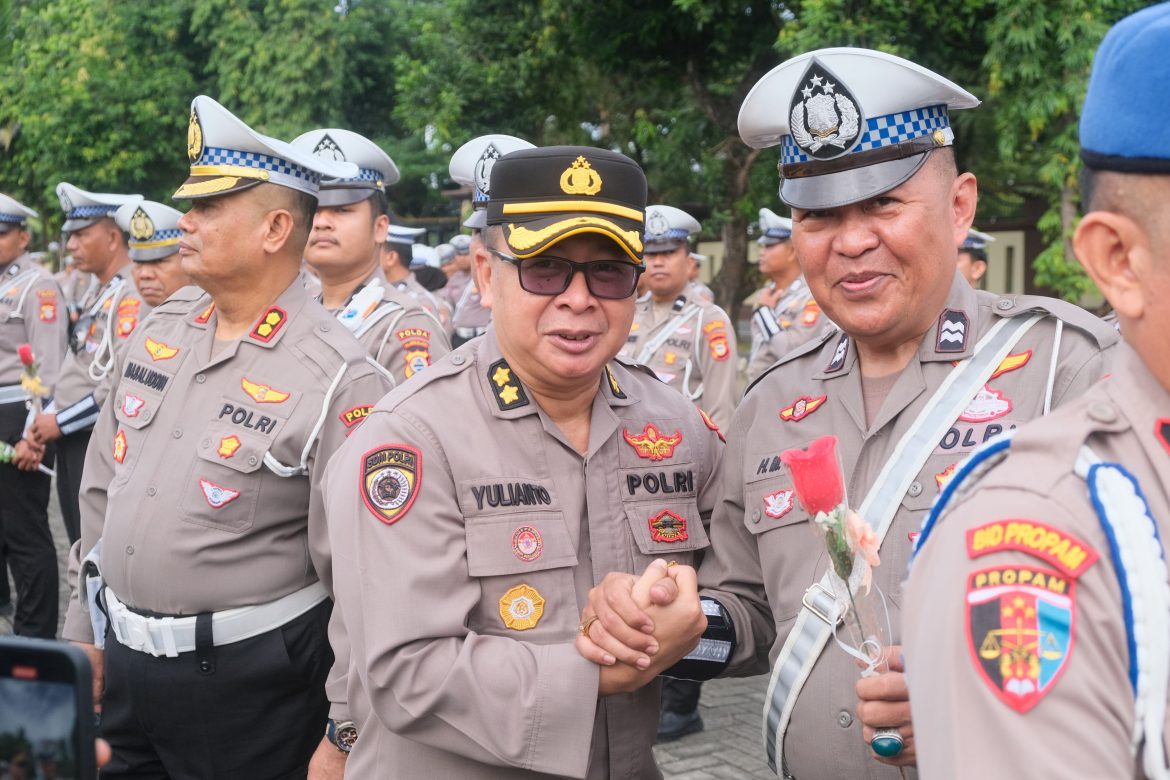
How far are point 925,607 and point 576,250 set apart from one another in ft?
4.67

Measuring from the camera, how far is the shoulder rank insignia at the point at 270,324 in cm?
347

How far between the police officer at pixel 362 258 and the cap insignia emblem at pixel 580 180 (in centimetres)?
297

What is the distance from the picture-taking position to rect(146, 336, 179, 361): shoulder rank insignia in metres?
3.59

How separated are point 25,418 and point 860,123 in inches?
269

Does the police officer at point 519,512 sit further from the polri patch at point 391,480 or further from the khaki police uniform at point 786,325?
the khaki police uniform at point 786,325

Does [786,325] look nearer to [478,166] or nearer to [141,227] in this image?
[141,227]

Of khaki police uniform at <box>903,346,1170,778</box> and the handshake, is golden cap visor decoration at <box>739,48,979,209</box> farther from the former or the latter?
khaki police uniform at <box>903,346,1170,778</box>

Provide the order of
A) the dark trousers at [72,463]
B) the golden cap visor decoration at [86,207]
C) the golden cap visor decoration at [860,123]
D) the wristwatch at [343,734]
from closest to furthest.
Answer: the golden cap visor decoration at [860,123]
the wristwatch at [343,734]
the dark trousers at [72,463]
the golden cap visor decoration at [86,207]

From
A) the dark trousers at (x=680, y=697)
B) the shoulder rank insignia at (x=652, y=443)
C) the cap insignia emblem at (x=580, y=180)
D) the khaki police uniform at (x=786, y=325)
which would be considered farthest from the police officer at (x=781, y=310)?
the cap insignia emblem at (x=580, y=180)

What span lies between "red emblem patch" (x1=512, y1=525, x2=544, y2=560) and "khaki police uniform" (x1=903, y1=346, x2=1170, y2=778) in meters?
1.20

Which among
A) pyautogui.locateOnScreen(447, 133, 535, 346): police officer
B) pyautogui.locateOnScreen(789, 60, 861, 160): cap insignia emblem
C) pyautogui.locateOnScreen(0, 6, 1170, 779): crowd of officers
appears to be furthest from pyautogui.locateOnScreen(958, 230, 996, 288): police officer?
pyautogui.locateOnScreen(789, 60, 861, 160): cap insignia emblem

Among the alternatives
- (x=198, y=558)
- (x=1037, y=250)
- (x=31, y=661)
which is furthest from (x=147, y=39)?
(x=31, y=661)

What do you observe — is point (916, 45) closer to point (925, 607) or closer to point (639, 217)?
point (639, 217)

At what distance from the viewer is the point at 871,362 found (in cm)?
262
